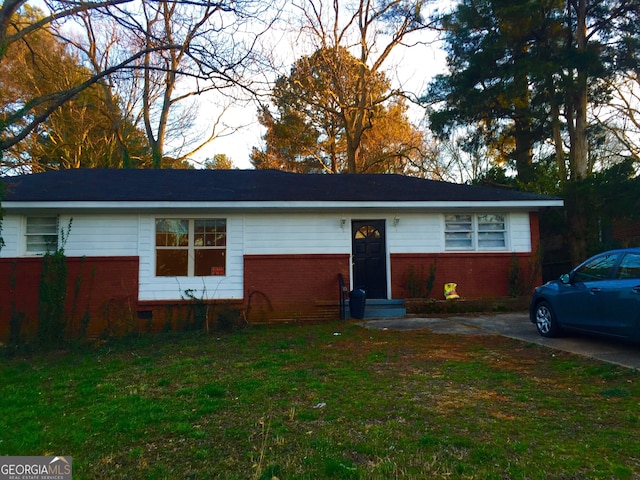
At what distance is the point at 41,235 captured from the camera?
1070 cm

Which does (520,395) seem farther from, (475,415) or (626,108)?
(626,108)

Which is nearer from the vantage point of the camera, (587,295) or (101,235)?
(587,295)

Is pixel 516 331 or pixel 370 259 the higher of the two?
pixel 370 259

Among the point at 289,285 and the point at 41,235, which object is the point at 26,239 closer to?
the point at 41,235

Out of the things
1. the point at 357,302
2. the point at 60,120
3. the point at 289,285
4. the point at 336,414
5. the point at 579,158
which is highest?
the point at 60,120

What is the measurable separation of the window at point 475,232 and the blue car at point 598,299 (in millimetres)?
4047

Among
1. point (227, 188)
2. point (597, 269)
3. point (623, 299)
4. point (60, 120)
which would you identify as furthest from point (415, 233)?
point (60, 120)

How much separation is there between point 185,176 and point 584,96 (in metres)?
13.6

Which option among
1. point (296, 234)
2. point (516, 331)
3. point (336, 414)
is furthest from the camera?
point (296, 234)

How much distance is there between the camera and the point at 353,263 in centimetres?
1170

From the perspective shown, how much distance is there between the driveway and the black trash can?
401 millimetres

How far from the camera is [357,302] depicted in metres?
10.8

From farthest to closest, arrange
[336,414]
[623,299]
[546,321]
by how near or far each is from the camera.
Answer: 1. [546,321]
2. [623,299]
3. [336,414]

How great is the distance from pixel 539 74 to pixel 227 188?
10.6m
